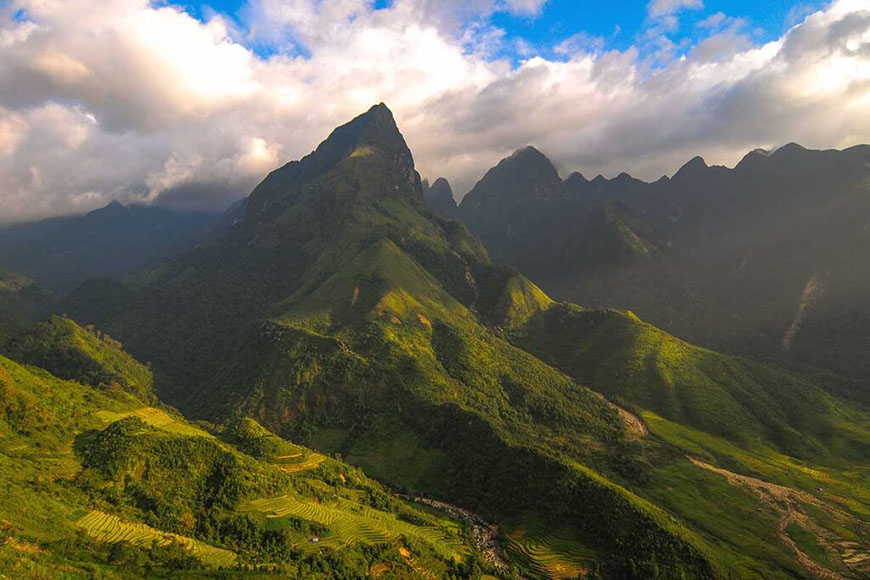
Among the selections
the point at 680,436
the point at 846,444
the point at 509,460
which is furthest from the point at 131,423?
the point at 846,444

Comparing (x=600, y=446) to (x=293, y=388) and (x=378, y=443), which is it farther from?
(x=293, y=388)

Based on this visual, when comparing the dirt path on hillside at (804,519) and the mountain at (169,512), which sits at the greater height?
the mountain at (169,512)

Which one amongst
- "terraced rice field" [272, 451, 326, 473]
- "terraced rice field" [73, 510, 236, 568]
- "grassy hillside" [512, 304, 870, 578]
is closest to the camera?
"terraced rice field" [73, 510, 236, 568]

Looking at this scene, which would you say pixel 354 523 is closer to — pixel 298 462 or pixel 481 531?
pixel 298 462

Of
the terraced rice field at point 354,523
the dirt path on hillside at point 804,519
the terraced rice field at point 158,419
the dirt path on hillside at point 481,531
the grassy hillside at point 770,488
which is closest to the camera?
the terraced rice field at point 354,523

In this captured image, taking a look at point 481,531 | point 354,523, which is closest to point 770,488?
point 481,531

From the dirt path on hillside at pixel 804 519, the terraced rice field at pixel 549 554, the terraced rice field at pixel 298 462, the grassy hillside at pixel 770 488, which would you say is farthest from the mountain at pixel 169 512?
the dirt path on hillside at pixel 804 519

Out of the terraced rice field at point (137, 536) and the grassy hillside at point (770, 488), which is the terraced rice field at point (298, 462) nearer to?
the terraced rice field at point (137, 536)

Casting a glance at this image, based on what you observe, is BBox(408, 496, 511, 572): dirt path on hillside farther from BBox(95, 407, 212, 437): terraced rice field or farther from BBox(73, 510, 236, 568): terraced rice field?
BBox(95, 407, 212, 437): terraced rice field

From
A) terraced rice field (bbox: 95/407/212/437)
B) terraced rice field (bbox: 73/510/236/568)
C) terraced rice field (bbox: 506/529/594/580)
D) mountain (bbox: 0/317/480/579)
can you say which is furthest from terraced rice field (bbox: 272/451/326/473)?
terraced rice field (bbox: 506/529/594/580)
